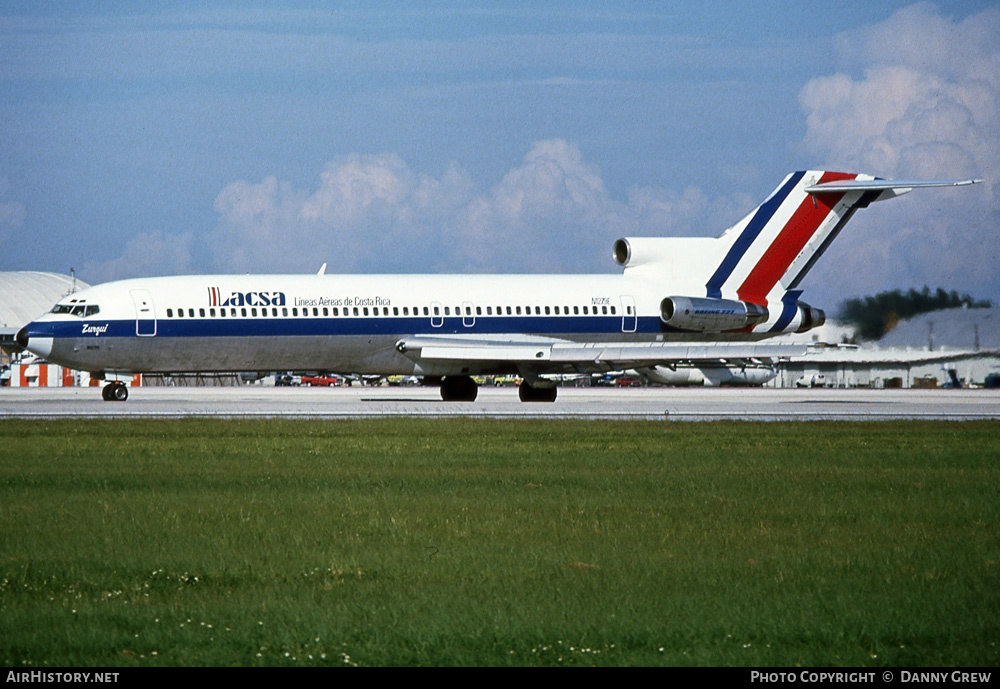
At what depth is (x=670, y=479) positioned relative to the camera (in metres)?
18.4

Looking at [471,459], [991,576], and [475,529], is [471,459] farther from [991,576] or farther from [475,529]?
[991,576]

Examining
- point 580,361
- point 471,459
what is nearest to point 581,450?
point 471,459

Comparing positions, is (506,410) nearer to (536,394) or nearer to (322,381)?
(536,394)

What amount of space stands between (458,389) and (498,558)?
33508 mm

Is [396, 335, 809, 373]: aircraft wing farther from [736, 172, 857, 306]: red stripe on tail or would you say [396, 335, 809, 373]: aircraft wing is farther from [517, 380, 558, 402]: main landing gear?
[736, 172, 857, 306]: red stripe on tail

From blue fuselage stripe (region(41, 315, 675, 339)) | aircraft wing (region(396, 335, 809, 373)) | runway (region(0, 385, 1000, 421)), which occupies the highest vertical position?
blue fuselage stripe (region(41, 315, 675, 339))

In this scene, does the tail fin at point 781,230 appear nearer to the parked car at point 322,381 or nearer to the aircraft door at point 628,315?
the aircraft door at point 628,315

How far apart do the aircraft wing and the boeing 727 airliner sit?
5 cm

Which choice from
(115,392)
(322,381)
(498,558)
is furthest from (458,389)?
(322,381)

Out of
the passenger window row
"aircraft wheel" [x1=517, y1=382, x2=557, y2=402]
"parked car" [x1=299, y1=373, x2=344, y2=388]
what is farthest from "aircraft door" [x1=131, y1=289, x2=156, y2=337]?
"parked car" [x1=299, y1=373, x2=344, y2=388]

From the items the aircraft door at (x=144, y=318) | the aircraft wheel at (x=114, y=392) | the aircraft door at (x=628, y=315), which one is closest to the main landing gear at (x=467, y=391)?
the aircraft door at (x=628, y=315)

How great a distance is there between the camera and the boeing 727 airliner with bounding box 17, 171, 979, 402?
131ft

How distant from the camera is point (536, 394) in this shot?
45.1 metres

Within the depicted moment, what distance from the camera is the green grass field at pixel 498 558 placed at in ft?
30.0
